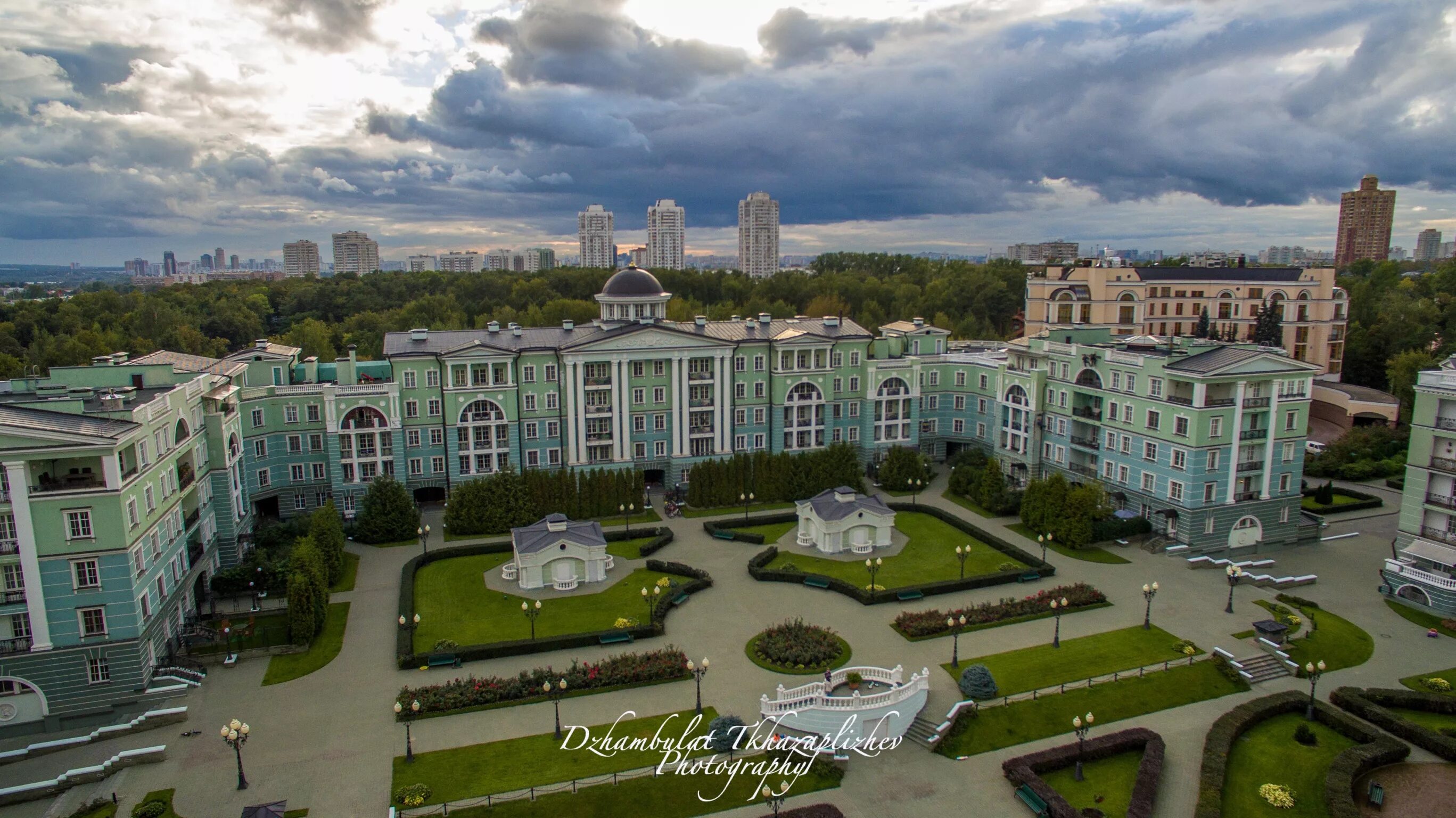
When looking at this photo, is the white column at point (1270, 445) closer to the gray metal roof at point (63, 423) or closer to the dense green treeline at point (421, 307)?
the dense green treeline at point (421, 307)

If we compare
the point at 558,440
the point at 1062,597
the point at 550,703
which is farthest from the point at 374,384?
the point at 1062,597

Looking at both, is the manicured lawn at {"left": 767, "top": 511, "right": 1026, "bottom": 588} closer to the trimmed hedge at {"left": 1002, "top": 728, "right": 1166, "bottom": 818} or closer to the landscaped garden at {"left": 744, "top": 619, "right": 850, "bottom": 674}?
the landscaped garden at {"left": 744, "top": 619, "right": 850, "bottom": 674}

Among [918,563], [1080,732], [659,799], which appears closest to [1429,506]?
[918,563]

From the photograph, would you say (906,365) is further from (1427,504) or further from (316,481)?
(316,481)

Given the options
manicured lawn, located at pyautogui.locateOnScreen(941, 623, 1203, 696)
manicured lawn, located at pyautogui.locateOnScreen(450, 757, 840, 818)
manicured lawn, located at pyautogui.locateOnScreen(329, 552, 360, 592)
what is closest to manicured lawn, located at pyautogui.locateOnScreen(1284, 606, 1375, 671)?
manicured lawn, located at pyautogui.locateOnScreen(941, 623, 1203, 696)

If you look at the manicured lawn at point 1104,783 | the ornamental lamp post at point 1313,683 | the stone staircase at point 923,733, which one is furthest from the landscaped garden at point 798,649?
the ornamental lamp post at point 1313,683

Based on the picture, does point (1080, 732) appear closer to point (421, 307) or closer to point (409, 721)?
point (409, 721)
